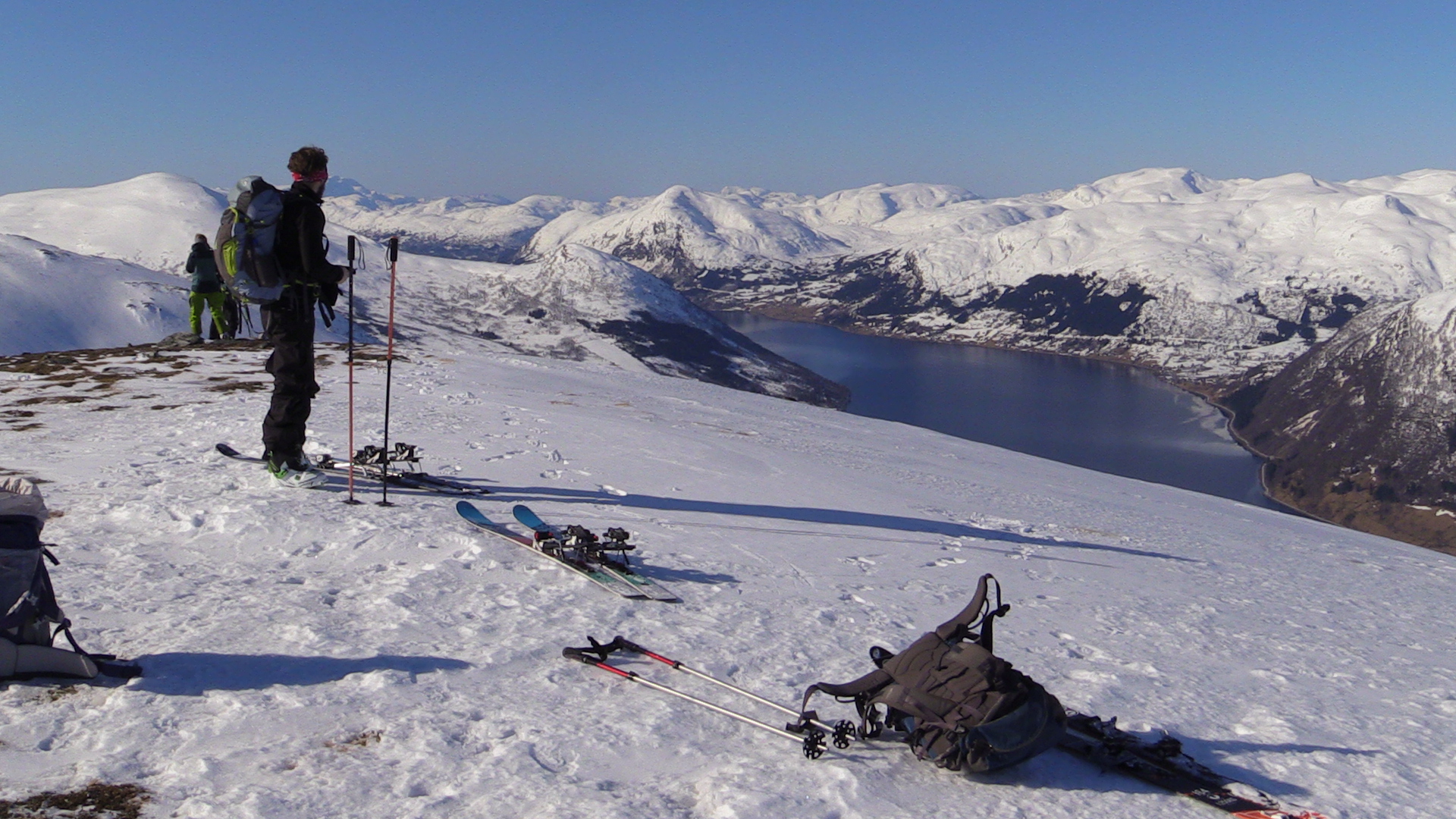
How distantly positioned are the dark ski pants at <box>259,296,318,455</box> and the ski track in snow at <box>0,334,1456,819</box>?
68cm

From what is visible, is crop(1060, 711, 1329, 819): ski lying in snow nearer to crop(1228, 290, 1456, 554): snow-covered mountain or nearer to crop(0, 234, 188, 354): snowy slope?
crop(0, 234, 188, 354): snowy slope

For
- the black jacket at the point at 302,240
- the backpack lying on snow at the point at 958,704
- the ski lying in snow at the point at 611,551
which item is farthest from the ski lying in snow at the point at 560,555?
the black jacket at the point at 302,240

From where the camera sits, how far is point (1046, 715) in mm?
6414

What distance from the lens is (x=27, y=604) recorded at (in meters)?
5.94

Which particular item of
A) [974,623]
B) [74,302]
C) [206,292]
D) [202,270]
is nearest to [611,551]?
[974,623]

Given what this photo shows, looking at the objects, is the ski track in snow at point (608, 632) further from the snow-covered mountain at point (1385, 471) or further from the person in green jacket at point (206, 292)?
the snow-covered mountain at point (1385, 471)

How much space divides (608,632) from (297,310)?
19.5 ft

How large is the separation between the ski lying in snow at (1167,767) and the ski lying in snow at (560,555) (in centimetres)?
421

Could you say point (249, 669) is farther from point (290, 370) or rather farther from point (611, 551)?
point (290, 370)

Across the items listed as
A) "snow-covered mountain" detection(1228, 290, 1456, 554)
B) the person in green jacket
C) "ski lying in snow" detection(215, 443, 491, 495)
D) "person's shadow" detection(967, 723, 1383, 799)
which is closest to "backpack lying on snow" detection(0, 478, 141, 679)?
"ski lying in snow" detection(215, 443, 491, 495)

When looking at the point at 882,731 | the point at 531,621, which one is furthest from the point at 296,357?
the point at 882,731

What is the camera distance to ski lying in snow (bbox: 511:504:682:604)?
9242 millimetres

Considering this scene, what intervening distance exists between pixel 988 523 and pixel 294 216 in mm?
11697

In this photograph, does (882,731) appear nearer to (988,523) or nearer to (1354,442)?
(988,523)
